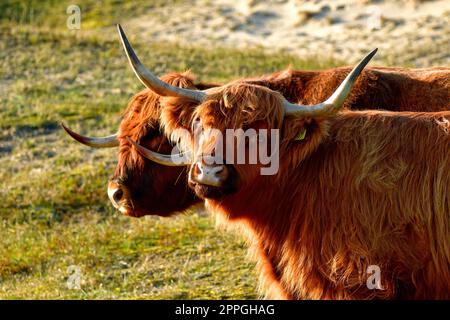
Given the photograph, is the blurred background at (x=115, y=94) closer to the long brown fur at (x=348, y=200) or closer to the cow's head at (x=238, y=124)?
the long brown fur at (x=348, y=200)

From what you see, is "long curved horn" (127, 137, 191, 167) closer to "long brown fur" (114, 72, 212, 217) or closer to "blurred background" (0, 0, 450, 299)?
"long brown fur" (114, 72, 212, 217)

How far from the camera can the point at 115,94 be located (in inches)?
651

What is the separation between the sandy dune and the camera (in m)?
18.8

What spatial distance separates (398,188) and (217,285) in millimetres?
2944

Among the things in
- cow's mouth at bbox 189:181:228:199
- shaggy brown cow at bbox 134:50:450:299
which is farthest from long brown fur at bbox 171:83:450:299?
cow's mouth at bbox 189:181:228:199

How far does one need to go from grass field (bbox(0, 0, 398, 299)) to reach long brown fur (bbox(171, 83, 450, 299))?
193 cm

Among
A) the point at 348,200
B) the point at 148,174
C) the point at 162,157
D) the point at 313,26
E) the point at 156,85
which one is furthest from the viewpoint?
the point at 313,26

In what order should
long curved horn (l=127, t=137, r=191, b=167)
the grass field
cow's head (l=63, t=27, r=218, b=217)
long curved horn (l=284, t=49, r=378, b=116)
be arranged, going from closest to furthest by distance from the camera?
long curved horn (l=284, t=49, r=378, b=116) < long curved horn (l=127, t=137, r=191, b=167) < cow's head (l=63, t=27, r=218, b=217) < the grass field

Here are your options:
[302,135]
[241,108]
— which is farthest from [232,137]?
[302,135]

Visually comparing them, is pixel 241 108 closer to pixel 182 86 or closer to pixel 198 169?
pixel 198 169

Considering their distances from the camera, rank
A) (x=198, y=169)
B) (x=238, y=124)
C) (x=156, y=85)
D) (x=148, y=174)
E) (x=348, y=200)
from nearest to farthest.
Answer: (x=198, y=169) → (x=238, y=124) → (x=348, y=200) → (x=156, y=85) → (x=148, y=174)

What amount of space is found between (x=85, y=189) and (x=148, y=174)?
13.2ft

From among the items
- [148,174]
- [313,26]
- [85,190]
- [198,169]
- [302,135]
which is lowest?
[85,190]

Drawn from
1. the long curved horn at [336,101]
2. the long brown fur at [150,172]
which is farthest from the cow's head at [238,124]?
the long brown fur at [150,172]
